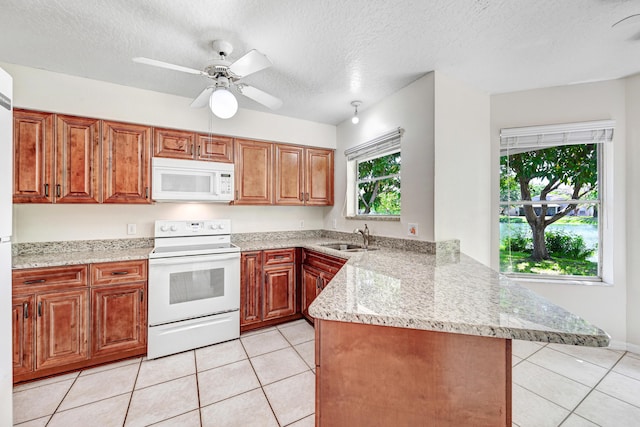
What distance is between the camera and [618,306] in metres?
2.40

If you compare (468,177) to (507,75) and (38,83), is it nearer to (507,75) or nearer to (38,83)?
(507,75)

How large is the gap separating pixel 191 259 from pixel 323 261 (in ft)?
4.08

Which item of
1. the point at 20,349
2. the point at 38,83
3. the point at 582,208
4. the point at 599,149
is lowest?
the point at 20,349

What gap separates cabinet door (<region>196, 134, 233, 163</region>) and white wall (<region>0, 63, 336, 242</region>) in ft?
0.25

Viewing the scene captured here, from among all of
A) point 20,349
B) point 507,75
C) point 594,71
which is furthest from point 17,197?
point 594,71

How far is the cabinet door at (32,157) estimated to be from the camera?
82.3 inches

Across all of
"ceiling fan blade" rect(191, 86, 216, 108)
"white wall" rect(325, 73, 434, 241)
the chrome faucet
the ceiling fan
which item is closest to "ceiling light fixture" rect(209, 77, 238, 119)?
the ceiling fan

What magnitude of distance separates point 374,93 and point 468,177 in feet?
4.05

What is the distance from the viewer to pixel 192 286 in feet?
8.06

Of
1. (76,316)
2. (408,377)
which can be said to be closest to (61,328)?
(76,316)

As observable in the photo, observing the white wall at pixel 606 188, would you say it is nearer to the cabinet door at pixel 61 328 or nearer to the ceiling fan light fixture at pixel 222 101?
the ceiling fan light fixture at pixel 222 101

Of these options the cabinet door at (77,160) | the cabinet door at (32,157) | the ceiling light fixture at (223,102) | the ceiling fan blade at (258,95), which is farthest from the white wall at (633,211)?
the cabinet door at (32,157)

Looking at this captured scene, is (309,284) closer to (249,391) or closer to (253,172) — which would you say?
(249,391)

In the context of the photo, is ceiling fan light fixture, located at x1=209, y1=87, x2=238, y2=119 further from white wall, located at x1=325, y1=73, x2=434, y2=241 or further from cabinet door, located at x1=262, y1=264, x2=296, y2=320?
cabinet door, located at x1=262, y1=264, x2=296, y2=320
